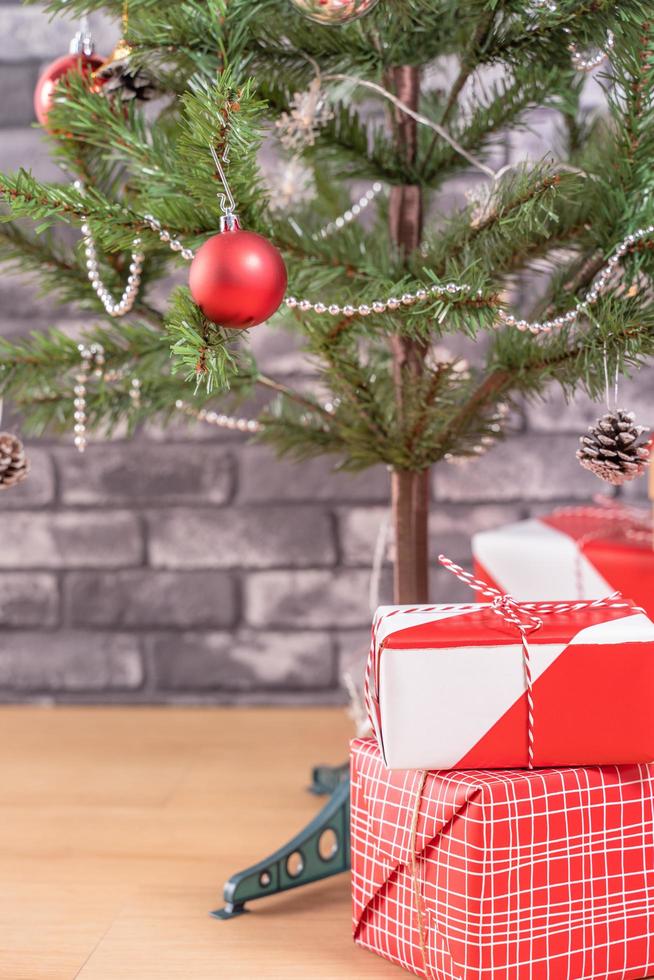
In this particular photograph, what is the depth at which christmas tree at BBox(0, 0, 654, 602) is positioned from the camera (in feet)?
2.12

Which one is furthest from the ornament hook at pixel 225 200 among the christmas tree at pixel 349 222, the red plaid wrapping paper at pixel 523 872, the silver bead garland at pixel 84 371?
the red plaid wrapping paper at pixel 523 872

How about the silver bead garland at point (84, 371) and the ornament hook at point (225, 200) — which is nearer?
the ornament hook at point (225, 200)

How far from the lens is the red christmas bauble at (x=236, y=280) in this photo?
0.58 m

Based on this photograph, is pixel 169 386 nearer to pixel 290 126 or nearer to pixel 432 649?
pixel 290 126

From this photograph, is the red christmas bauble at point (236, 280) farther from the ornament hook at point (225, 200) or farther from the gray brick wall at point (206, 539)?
the gray brick wall at point (206, 539)

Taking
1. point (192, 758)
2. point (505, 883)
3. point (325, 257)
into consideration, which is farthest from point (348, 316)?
point (192, 758)

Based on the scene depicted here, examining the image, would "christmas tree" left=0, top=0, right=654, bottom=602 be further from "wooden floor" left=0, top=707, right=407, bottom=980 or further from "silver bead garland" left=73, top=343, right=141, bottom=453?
"wooden floor" left=0, top=707, right=407, bottom=980

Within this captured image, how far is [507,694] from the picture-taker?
0.61 meters

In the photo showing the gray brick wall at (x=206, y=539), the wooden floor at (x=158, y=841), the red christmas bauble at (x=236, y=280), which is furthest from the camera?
the gray brick wall at (x=206, y=539)

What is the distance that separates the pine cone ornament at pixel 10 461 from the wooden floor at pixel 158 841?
309mm

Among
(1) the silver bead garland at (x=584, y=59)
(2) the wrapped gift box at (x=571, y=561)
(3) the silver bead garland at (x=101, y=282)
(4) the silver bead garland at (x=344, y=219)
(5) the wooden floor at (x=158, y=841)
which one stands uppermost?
(1) the silver bead garland at (x=584, y=59)

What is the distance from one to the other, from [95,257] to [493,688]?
44 cm

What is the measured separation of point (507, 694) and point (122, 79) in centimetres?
50

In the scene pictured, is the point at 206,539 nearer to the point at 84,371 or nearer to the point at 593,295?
the point at 84,371
